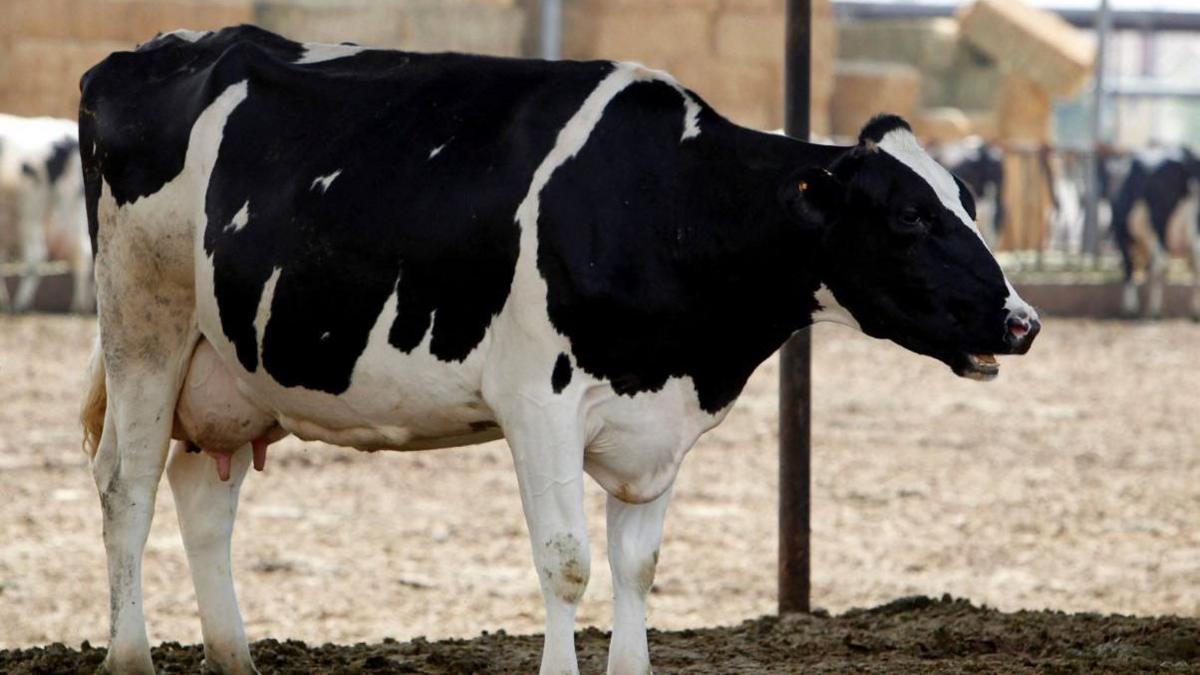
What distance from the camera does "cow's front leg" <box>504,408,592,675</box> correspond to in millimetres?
4160

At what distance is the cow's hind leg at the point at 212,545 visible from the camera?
4.96 meters

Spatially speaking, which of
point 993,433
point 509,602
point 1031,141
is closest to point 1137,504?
point 993,433

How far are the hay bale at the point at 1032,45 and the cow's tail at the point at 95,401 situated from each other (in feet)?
85.8

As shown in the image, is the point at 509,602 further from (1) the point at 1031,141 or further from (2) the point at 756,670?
(1) the point at 1031,141

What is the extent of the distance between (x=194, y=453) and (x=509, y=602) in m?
2.45

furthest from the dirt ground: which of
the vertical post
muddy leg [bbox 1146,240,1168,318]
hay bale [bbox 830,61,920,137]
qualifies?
hay bale [bbox 830,61,920,137]

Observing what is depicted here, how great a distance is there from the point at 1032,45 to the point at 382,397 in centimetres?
2720

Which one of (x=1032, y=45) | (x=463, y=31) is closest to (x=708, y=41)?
(x=463, y=31)

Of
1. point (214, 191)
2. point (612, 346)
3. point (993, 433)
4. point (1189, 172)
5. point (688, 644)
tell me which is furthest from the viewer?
point (1189, 172)

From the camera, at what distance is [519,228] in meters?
4.23

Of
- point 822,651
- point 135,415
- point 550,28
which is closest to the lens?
point 135,415

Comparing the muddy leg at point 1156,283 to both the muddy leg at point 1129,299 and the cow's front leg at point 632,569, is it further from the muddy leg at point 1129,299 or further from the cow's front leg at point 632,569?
the cow's front leg at point 632,569

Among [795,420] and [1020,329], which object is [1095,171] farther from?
[1020,329]

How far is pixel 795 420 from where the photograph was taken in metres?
6.22
